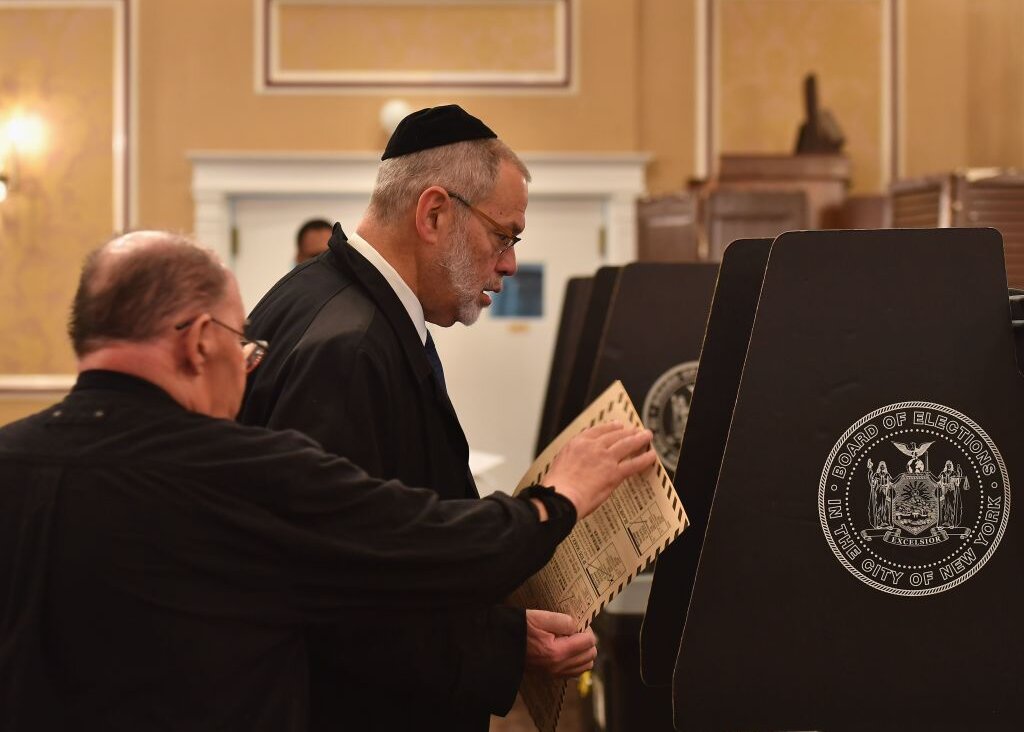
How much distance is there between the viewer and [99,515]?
42.7 inches

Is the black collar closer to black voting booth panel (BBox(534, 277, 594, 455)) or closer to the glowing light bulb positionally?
black voting booth panel (BBox(534, 277, 594, 455))

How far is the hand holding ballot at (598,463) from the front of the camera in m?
1.35

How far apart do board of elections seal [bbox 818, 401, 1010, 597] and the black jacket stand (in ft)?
1.62

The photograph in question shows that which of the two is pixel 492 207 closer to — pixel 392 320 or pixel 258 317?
→ pixel 392 320

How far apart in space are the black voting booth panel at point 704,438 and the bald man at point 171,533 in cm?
33

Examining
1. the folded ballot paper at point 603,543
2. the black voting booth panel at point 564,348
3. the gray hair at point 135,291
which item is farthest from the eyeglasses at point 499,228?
the black voting booth panel at point 564,348

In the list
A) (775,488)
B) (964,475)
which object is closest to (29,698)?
(775,488)

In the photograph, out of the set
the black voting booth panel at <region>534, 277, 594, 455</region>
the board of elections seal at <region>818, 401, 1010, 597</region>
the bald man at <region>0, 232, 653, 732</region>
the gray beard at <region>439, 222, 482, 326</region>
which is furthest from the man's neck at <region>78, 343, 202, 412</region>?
the black voting booth panel at <region>534, 277, 594, 455</region>

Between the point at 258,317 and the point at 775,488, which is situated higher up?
the point at 258,317

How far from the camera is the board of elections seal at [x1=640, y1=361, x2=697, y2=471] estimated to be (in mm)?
2211

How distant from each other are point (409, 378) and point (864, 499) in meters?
0.55

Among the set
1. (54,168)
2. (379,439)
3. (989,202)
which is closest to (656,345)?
(379,439)

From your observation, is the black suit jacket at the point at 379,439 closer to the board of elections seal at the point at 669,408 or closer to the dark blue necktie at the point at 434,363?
the dark blue necktie at the point at 434,363

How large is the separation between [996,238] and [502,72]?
4892mm
